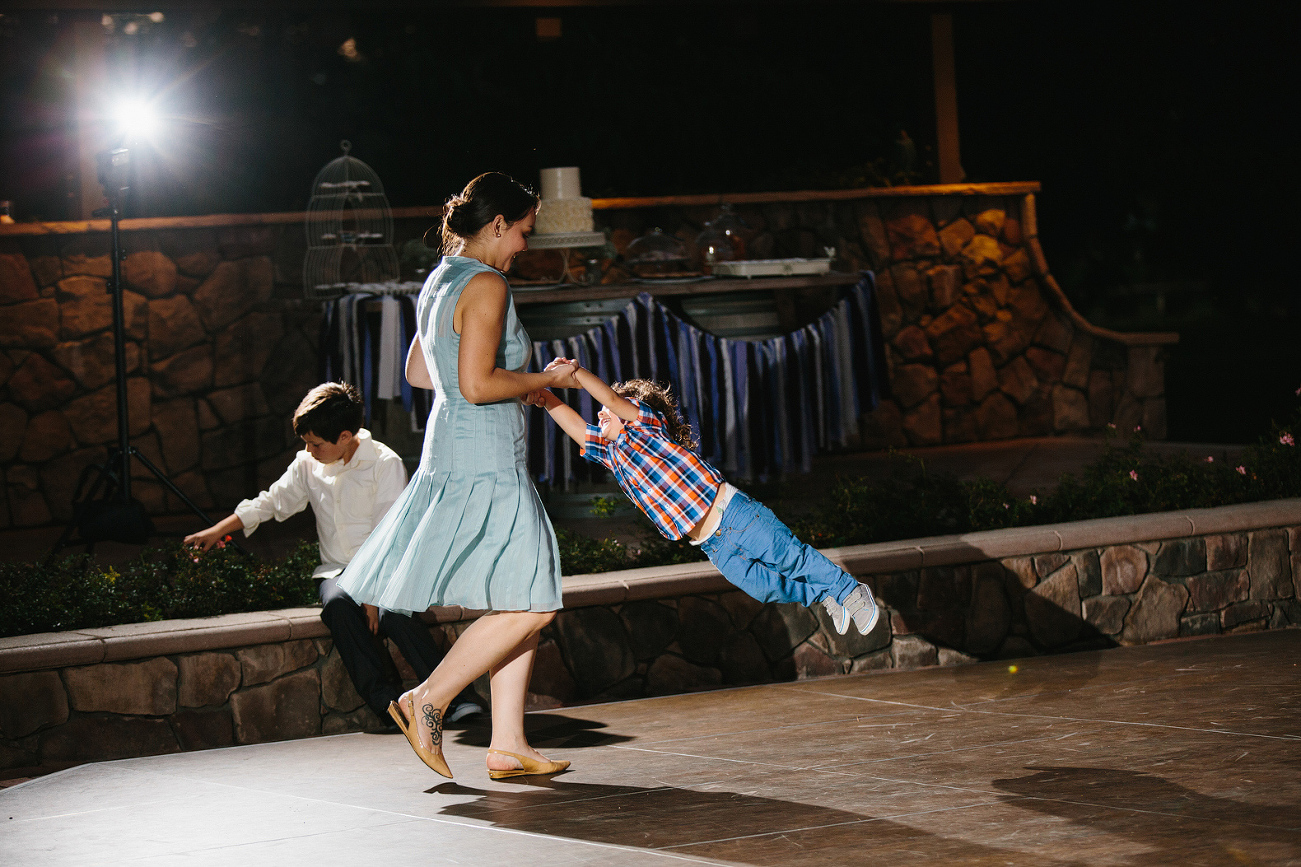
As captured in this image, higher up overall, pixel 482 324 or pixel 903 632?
pixel 482 324

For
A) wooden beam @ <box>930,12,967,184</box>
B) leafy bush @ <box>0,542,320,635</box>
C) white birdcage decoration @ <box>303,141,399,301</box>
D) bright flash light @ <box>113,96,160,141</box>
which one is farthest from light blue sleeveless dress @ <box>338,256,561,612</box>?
wooden beam @ <box>930,12,967,184</box>

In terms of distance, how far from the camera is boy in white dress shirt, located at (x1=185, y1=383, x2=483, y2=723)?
4.83 metres

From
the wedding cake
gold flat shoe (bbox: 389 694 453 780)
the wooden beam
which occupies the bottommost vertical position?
gold flat shoe (bbox: 389 694 453 780)

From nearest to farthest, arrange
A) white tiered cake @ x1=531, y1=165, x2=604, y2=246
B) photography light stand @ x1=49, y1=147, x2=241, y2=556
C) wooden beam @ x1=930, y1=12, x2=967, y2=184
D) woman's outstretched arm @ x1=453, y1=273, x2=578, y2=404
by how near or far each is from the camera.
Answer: woman's outstretched arm @ x1=453, y1=273, x2=578, y2=404 → photography light stand @ x1=49, y1=147, x2=241, y2=556 → white tiered cake @ x1=531, y1=165, x2=604, y2=246 → wooden beam @ x1=930, y1=12, x2=967, y2=184

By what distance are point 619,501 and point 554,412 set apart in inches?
130

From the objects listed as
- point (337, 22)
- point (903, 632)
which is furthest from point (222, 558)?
point (337, 22)

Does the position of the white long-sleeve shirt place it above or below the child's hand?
below

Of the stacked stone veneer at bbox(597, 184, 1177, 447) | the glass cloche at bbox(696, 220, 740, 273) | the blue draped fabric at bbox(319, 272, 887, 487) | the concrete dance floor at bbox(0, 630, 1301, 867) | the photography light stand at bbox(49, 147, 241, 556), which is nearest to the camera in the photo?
the concrete dance floor at bbox(0, 630, 1301, 867)

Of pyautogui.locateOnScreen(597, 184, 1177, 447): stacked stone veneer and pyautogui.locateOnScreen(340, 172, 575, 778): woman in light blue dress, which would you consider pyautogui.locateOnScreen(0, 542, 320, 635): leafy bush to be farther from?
pyautogui.locateOnScreen(597, 184, 1177, 447): stacked stone veneer

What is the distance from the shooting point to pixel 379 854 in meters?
3.52

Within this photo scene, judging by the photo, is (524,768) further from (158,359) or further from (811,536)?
(158,359)

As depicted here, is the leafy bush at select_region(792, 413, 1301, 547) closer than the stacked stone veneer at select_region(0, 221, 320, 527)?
Yes

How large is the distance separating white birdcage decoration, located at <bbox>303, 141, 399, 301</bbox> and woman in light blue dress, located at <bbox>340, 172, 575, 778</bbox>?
473 cm

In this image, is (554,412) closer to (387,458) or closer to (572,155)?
(387,458)
